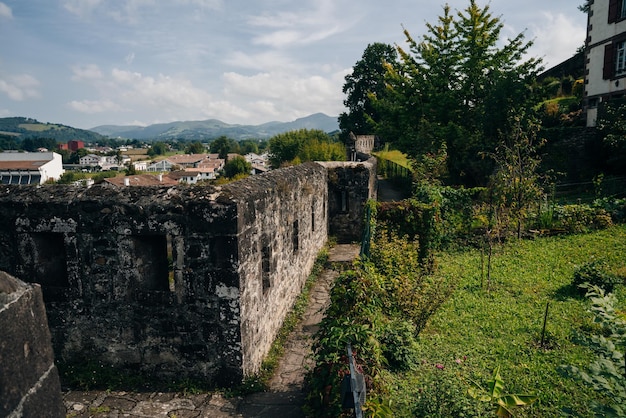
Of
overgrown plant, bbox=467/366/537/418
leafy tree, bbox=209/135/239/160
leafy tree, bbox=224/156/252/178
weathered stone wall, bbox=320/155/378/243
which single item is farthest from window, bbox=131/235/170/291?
leafy tree, bbox=209/135/239/160

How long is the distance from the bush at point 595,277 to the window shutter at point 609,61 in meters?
17.4

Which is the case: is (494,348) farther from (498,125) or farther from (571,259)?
(498,125)

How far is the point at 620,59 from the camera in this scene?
21750 mm

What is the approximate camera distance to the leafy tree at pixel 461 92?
2064 centimetres

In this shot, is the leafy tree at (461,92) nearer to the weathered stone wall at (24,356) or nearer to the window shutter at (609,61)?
the window shutter at (609,61)

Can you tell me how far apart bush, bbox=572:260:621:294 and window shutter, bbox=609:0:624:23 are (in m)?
18.5

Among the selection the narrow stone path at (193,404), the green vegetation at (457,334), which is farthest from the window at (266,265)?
the narrow stone path at (193,404)

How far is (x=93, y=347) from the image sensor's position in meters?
6.70

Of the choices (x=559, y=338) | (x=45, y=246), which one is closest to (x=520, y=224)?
(x=559, y=338)

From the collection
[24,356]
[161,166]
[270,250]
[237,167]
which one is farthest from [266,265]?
[161,166]

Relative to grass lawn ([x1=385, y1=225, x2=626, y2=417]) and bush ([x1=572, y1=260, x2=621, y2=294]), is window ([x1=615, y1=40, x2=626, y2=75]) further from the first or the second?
bush ([x1=572, y1=260, x2=621, y2=294])

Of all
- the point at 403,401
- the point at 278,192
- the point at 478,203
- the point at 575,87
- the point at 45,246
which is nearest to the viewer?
the point at 403,401

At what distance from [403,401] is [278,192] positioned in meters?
4.63

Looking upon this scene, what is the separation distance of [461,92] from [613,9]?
863cm
